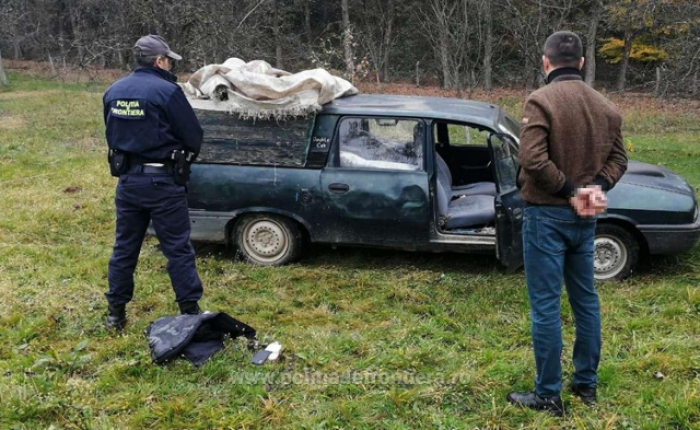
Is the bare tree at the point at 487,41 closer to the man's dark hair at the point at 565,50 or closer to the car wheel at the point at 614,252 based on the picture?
the car wheel at the point at 614,252

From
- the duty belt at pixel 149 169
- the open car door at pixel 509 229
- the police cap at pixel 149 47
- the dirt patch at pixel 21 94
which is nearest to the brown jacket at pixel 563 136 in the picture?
the open car door at pixel 509 229

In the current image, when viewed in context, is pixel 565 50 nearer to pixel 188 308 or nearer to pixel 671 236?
pixel 671 236

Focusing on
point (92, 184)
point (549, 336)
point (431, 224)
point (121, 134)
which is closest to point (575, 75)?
point (549, 336)

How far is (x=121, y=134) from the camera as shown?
4227 millimetres

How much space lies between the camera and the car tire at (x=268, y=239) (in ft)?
18.9

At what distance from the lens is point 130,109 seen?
4148 mm

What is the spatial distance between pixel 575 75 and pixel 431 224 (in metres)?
2.49

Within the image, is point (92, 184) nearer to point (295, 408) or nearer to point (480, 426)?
point (295, 408)

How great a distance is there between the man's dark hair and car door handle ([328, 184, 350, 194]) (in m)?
2.70

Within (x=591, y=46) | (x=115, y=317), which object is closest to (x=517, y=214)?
(x=115, y=317)

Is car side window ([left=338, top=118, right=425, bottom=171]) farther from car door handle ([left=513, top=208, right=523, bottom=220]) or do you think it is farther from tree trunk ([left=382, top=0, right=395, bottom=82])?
tree trunk ([left=382, top=0, right=395, bottom=82])

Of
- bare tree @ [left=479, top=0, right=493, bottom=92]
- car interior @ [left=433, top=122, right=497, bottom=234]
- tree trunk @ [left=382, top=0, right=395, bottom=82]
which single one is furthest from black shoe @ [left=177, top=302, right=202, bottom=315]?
tree trunk @ [left=382, top=0, right=395, bottom=82]

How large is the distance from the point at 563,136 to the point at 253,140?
3.29 meters

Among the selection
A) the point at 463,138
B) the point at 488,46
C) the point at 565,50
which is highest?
the point at 488,46
